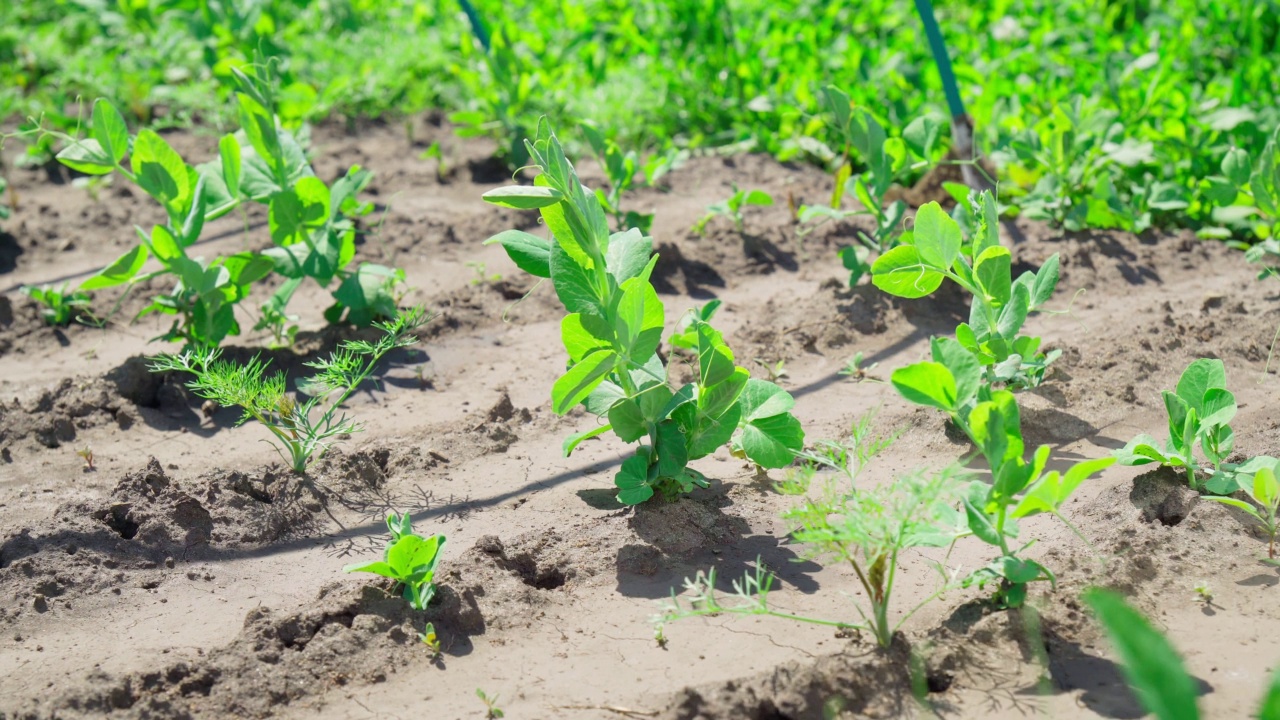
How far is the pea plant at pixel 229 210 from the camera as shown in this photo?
2859 millimetres

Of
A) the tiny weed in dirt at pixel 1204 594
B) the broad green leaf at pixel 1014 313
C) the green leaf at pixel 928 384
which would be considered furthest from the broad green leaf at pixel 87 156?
the tiny weed in dirt at pixel 1204 594

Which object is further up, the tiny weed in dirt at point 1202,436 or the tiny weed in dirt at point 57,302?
the tiny weed in dirt at point 1202,436

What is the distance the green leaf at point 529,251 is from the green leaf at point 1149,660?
1327mm

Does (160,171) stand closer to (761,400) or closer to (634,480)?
(634,480)

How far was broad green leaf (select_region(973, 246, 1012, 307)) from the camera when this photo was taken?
2268 mm

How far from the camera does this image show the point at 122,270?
295cm

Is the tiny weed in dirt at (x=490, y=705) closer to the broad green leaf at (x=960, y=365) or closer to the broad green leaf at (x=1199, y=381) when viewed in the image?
the broad green leaf at (x=960, y=365)

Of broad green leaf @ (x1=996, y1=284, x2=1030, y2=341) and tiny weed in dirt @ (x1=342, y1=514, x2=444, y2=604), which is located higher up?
broad green leaf @ (x1=996, y1=284, x2=1030, y2=341)

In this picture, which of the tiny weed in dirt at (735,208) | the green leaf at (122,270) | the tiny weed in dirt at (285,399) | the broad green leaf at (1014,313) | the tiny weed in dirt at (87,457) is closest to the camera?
the broad green leaf at (1014,313)

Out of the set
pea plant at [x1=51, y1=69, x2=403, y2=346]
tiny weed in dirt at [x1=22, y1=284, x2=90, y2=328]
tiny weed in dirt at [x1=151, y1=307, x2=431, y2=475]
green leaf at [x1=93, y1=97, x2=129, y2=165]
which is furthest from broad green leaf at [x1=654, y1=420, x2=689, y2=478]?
tiny weed in dirt at [x1=22, y1=284, x2=90, y2=328]

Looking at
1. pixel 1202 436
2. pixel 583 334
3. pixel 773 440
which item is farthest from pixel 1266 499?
pixel 583 334

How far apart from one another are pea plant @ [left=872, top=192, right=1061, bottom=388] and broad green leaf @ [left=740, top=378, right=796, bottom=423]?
0.98 feet

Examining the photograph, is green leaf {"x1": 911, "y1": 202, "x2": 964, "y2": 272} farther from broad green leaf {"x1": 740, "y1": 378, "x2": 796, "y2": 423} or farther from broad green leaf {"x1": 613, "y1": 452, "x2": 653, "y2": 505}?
broad green leaf {"x1": 613, "y1": 452, "x2": 653, "y2": 505}

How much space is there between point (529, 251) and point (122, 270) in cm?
137
